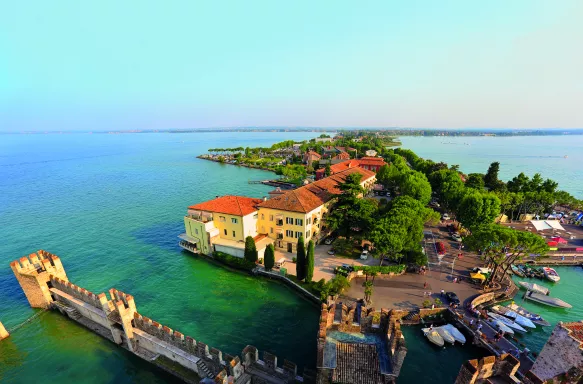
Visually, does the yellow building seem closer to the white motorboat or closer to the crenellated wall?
the crenellated wall

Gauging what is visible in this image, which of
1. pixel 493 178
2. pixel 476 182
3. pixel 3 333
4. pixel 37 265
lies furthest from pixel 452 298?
pixel 493 178

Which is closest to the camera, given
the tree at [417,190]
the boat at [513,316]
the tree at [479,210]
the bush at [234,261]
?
the boat at [513,316]

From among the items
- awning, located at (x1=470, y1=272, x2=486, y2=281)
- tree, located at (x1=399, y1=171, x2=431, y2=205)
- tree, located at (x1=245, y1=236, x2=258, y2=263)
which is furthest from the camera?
tree, located at (x1=399, y1=171, x2=431, y2=205)

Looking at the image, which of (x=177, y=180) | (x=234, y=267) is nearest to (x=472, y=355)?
(x=234, y=267)

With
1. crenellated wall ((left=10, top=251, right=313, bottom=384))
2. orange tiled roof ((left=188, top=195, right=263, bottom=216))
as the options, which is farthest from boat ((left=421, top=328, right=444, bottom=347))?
orange tiled roof ((left=188, top=195, right=263, bottom=216))

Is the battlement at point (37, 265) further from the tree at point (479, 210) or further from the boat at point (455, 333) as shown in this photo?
the tree at point (479, 210)

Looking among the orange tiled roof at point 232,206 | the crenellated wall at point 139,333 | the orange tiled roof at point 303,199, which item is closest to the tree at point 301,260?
the orange tiled roof at point 303,199
